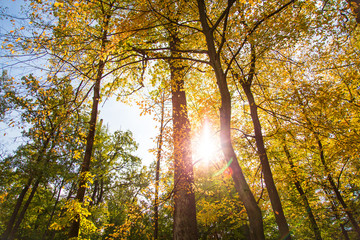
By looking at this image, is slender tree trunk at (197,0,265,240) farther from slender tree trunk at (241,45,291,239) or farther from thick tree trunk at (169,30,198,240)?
slender tree trunk at (241,45,291,239)

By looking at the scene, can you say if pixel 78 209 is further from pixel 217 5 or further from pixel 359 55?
pixel 359 55

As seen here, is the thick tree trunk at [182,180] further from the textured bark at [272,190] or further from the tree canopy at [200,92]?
the textured bark at [272,190]

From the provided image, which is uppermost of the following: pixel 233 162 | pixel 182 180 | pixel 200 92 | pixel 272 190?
pixel 200 92

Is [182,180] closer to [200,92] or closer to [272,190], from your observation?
[272,190]

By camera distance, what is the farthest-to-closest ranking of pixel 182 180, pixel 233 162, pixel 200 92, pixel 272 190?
pixel 200 92, pixel 272 190, pixel 182 180, pixel 233 162

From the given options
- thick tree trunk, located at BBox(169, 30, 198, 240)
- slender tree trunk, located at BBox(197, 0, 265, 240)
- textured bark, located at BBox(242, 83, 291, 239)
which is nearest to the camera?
slender tree trunk, located at BBox(197, 0, 265, 240)

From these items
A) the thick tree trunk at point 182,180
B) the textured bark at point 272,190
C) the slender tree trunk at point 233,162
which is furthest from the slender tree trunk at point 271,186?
the slender tree trunk at point 233,162

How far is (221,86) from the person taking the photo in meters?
2.93

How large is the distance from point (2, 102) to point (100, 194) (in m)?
11.3

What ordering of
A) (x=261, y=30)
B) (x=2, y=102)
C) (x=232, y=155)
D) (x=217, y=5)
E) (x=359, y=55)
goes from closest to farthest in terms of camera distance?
(x=232, y=155) < (x=261, y=30) < (x=217, y=5) < (x=359, y=55) < (x=2, y=102)

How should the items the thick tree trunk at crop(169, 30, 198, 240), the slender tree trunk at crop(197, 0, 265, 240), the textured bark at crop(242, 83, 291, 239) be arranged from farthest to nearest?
the textured bark at crop(242, 83, 291, 239)
the thick tree trunk at crop(169, 30, 198, 240)
the slender tree trunk at crop(197, 0, 265, 240)

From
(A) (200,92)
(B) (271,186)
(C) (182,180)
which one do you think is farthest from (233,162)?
(A) (200,92)

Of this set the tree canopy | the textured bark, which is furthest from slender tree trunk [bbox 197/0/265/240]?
the textured bark

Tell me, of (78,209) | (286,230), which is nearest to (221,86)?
(286,230)
